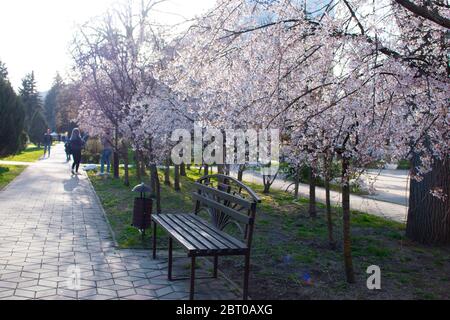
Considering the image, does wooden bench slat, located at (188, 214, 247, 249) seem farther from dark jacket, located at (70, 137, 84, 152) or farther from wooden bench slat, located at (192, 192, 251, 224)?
dark jacket, located at (70, 137, 84, 152)

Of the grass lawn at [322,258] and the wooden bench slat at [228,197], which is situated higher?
the wooden bench slat at [228,197]

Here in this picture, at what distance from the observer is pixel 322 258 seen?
6.12 meters

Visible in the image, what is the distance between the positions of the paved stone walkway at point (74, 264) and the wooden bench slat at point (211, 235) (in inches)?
19.7

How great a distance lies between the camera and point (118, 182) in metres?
15.2

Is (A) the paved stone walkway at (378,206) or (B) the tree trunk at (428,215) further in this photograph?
(A) the paved stone walkway at (378,206)

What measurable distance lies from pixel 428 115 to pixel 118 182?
1199 centimetres

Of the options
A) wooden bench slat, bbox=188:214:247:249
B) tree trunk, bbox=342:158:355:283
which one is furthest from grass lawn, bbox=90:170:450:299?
wooden bench slat, bbox=188:214:247:249

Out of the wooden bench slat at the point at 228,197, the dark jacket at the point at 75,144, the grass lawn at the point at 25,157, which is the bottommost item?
the grass lawn at the point at 25,157

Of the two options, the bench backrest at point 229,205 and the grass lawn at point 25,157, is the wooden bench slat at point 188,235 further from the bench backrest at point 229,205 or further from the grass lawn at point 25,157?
the grass lawn at point 25,157

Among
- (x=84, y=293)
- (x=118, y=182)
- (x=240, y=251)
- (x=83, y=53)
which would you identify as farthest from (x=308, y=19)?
(x=118, y=182)

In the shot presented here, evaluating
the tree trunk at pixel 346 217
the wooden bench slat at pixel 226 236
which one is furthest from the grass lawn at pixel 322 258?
the wooden bench slat at pixel 226 236

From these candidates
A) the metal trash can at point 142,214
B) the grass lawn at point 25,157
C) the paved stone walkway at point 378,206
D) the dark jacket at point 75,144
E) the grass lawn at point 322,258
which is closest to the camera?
the grass lawn at point 322,258

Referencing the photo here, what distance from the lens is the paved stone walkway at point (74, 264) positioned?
14.4ft

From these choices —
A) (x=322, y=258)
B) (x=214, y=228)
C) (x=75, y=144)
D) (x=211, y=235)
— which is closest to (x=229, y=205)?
(x=214, y=228)
